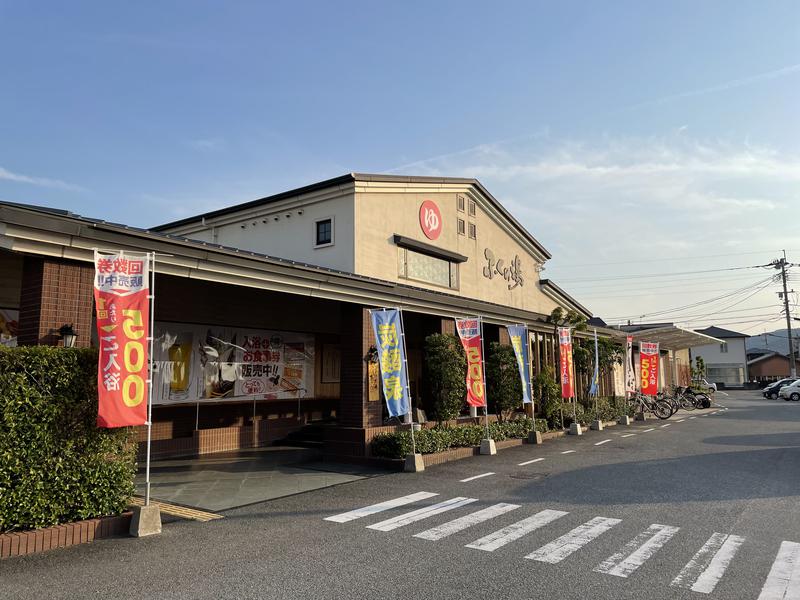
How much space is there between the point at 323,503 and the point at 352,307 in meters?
5.33

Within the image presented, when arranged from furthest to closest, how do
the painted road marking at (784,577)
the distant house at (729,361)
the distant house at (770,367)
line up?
the distant house at (770,367)
the distant house at (729,361)
the painted road marking at (784,577)

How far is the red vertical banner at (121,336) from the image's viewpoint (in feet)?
21.9

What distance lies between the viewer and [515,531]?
23.2 feet

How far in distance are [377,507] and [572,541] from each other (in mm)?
3028

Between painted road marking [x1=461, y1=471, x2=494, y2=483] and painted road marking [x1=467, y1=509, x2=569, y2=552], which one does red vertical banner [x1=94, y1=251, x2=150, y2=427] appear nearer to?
painted road marking [x1=467, y1=509, x2=569, y2=552]

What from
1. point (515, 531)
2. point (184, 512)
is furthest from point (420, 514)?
point (184, 512)

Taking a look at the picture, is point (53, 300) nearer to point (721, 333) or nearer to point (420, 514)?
point (420, 514)

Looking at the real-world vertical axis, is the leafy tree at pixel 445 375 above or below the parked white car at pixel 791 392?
above

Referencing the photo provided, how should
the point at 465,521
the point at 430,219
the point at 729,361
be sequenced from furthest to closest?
1. the point at 729,361
2. the point at 430,219
3. the point at 465,521

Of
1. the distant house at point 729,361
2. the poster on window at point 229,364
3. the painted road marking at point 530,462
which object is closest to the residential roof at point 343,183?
the poster on window at point 229,364

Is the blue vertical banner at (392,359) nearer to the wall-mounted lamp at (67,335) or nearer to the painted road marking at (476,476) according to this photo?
the painted road marking at (476,476)

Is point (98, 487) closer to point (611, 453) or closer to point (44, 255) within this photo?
point (44, 255)

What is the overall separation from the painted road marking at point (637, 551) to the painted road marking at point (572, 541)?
43cm

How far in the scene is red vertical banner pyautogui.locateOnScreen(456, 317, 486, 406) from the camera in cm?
1363
